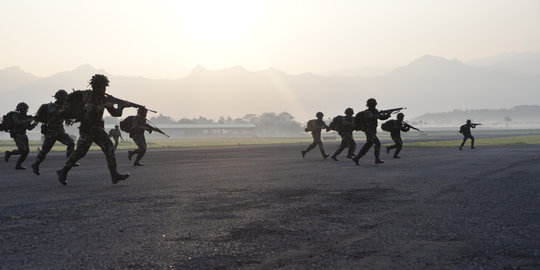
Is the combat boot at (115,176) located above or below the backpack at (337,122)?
below

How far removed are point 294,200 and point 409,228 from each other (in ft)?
8.60

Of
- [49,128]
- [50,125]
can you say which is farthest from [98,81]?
[49,128]

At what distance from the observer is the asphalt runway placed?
3.79 m

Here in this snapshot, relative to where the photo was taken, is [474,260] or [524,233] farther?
[524,233]

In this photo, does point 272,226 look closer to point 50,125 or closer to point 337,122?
point 50,125

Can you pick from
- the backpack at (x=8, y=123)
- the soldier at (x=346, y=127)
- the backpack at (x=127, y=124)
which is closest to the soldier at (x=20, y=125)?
the backpack at (x=8, y=123)

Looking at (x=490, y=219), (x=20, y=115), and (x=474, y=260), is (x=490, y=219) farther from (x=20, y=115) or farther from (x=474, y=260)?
(x=20, y=115)

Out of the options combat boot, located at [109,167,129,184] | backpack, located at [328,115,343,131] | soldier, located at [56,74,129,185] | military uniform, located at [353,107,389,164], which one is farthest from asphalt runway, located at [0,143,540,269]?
backpack, located at [328,115,343,131]

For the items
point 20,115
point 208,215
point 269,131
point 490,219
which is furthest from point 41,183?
point 269,131

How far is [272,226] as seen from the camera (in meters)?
5.25

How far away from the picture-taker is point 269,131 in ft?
602

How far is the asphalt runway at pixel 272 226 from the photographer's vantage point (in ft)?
12.5

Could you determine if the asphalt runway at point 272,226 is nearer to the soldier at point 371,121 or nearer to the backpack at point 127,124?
the soldier at point 371,121

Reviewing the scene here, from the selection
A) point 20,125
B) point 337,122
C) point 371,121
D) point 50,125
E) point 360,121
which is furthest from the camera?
point 337,122
